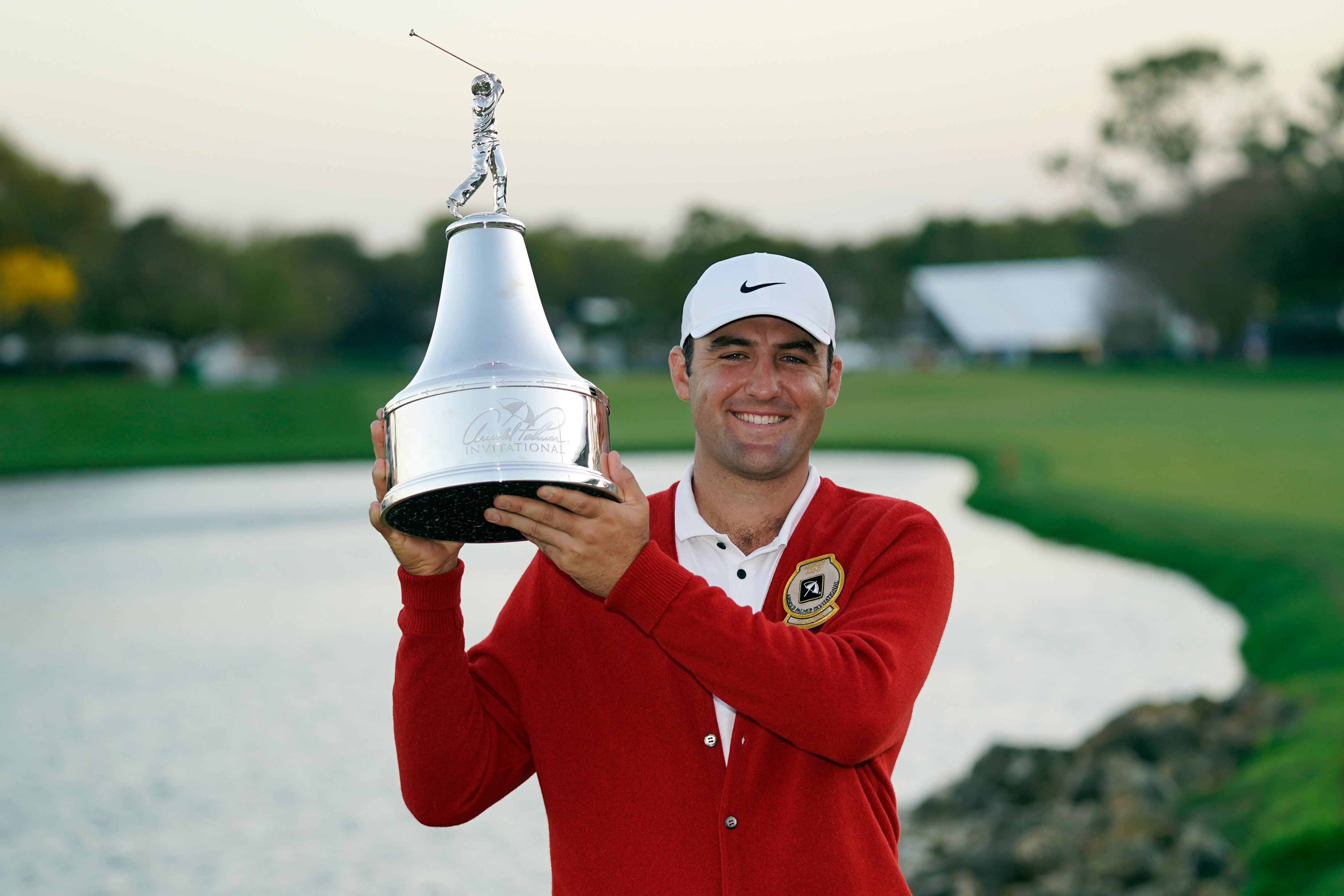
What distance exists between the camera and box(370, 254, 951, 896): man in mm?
2494

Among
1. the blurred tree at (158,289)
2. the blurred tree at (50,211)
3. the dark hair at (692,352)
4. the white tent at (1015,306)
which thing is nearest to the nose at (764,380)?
the dark hair at (692,352)

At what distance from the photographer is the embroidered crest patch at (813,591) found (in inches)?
103

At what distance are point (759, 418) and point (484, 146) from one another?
0.77 m

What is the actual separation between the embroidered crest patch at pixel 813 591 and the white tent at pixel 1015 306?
8242 cm

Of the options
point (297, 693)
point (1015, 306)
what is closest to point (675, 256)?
point (1015, 306)

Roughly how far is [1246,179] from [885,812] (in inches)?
2804

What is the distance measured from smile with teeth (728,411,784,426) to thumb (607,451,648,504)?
607 mm

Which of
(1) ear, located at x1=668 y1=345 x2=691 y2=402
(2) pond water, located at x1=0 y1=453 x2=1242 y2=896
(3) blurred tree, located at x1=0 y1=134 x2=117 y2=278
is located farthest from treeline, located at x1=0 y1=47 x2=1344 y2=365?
(1) ear, located at x1=668 y1=345 x2=691 y2=402

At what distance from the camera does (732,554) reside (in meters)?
2.80

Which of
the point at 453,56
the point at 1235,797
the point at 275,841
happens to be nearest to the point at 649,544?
the point at 453,56

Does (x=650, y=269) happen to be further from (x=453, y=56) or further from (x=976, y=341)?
(x=453, y=56)

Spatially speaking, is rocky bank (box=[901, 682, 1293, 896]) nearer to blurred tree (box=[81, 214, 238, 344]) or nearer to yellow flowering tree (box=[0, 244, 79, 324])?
yellow flowering tree (box=[0, 244, 79, 324])

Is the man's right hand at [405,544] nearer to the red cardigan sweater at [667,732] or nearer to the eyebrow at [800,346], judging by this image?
the red cardigan sweater at [667,732]

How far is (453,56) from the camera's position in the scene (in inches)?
85.8
